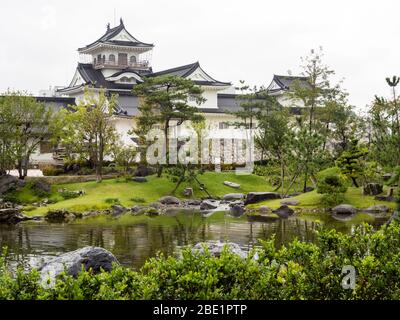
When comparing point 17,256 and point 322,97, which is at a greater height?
point 322,97

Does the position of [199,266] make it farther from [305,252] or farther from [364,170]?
[364,170]

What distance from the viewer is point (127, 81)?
56469 millimetres

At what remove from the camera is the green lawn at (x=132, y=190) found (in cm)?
3328

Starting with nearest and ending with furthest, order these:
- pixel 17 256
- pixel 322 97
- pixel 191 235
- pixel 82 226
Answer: pixel 17 256 → pixel 191 235 → pixel 82 226 → pixel 322 97

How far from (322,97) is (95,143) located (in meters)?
17.3

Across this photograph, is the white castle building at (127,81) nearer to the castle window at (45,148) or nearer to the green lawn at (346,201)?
the castle window at (45,148)

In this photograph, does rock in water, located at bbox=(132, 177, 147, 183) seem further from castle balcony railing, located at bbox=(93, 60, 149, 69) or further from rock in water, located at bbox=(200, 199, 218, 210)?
castle balcony railing, located at bbox=(93, 60, 149, 69)

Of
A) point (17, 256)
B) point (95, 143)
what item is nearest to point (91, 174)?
point (95, 143)

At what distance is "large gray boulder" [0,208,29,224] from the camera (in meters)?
29.4

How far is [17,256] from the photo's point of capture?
18.7 m

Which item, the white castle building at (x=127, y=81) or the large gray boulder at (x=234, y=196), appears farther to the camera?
the white castle building at (x=127, y=81)

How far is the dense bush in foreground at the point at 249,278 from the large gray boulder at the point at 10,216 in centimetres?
2241

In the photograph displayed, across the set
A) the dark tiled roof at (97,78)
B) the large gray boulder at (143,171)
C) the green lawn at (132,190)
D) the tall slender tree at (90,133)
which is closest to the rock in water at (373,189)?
the green lawn at (132,190)

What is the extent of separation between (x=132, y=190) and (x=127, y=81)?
21.5 metres
